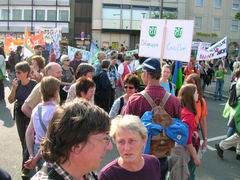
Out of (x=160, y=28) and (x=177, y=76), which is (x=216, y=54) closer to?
(x=177, y=76)

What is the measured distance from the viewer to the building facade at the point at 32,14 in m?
56.8

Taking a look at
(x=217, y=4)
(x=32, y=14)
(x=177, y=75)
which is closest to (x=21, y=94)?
(x=177, y=75)

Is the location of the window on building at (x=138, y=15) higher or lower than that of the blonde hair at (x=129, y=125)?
higher

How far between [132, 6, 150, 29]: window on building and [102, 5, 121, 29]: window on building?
→ 1939mm

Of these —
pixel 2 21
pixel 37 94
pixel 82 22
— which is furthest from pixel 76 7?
pixel 37 94

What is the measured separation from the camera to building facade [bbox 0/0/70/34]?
186 feet

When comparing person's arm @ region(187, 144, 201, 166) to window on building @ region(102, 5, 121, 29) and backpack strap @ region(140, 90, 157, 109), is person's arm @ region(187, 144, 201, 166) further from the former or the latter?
window on building @ region(102, 5, 121, 29)

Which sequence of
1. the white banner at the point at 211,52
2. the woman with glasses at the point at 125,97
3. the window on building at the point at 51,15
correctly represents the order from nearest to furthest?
the woman with glasses at the point at 125,97, the white banner at the point at 211,52, the window on building at the point at 51,15

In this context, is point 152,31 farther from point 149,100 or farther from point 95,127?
point 95,127

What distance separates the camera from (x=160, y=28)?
7699 mm

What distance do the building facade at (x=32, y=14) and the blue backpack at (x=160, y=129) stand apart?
53.7 m

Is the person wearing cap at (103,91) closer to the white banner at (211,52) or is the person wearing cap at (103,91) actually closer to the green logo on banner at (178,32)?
the green logo on banner at (178,32)

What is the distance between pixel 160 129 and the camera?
388cm

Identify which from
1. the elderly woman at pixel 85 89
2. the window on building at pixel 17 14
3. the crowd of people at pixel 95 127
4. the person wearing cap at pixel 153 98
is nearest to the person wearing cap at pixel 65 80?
the crowd of people at pixel 95 127
